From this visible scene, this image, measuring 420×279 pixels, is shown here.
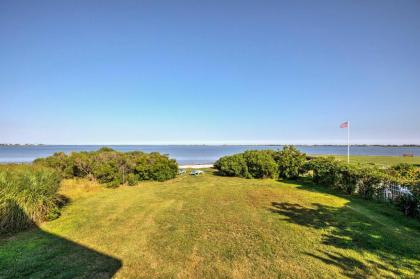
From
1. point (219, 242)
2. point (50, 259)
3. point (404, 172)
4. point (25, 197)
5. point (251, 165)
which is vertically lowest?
point (50, 259)

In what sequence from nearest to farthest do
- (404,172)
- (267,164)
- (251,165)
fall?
1. (404,172)
2. (267,164)
3. (251,165)

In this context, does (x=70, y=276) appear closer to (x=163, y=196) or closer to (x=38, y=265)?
(x=38, y=265)

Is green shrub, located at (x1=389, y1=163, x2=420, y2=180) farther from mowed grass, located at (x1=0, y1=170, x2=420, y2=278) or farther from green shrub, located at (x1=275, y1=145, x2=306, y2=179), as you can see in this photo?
green shrub, located at (x1=275, y1=145, x2=306, y2=179)

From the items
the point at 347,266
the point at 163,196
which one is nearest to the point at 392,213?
the point at 347,266

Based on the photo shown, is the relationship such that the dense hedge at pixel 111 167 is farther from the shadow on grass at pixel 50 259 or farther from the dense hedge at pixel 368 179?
the dense hedge at pixel 368 179

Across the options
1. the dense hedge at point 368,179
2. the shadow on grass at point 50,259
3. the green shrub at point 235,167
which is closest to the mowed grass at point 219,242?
the shadow on grass at point 50,259

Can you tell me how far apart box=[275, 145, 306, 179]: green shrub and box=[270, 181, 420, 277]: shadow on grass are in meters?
7.10

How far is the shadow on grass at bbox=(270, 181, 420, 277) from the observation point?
13.5ft

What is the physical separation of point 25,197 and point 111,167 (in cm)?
772

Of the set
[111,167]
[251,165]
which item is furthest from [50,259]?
[251,165]

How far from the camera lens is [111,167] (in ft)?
45.8

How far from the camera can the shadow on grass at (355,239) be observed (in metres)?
4.11

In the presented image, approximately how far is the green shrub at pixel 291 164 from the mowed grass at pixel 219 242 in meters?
6.40

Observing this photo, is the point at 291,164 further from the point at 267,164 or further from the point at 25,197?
the point at 25,197
